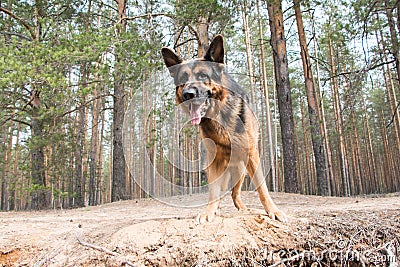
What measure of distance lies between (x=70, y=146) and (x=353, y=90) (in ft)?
29.7

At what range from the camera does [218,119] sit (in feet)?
9.47

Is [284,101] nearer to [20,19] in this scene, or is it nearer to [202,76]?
[202,76]

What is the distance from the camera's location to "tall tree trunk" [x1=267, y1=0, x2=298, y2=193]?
9883 mm

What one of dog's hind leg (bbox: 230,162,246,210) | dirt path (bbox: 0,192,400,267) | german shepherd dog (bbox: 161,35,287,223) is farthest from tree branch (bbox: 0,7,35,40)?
dog's hind leg (bbox: 230,162,246,210)

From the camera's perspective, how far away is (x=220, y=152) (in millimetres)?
2980

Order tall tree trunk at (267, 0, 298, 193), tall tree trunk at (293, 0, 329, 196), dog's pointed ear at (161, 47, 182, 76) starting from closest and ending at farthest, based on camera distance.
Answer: dog's pointed ear at (161, 47, 182, 76) < tall tree trunk at (267, 0, 298, 193) < tall tree trunk at (293, 0, 329, 196)

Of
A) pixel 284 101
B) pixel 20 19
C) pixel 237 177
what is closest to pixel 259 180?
pixel 237 177

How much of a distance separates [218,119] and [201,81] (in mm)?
400

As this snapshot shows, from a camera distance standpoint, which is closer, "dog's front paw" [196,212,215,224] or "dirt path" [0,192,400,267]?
"dirt path" [0,192,400,267]

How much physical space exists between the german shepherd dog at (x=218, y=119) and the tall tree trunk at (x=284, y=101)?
7194mm

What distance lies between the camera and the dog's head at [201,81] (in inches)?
109

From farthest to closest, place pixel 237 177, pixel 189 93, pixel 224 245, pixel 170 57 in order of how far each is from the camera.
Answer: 1. pixel 237 177
2. pixel 170 57
3. pixel 189 93
4. pixel 224 245

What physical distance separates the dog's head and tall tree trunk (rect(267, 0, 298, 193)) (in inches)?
294

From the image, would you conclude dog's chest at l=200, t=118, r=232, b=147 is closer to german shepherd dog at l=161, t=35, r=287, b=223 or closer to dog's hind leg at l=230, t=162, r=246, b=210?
german shepherd dog at l=161, t=35, r=287, b=223
